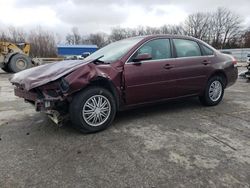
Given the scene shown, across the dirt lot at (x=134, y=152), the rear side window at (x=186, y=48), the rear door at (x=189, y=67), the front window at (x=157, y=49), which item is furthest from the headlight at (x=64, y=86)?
the rear side window at (x=186, y=48)

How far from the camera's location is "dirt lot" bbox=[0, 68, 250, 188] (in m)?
2.34

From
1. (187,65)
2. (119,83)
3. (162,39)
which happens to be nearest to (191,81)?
(187,65)

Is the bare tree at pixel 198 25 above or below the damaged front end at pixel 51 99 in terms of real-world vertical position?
above

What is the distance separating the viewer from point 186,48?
4.65 meters

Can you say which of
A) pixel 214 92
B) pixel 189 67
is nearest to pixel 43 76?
→ pixel 189 67

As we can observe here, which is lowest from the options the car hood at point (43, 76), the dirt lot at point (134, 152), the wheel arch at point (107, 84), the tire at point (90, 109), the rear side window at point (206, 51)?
the dirt lot at point (134, 152)

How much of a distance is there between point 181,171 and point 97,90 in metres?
1.64

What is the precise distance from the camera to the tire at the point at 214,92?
4.94 metres

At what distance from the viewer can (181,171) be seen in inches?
97.0

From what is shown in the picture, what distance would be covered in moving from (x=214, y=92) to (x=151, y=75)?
1769mm

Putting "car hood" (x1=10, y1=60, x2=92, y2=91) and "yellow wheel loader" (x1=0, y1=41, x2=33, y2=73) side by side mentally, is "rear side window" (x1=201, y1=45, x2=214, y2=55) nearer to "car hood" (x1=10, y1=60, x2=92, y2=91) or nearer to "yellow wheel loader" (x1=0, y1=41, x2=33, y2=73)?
"car hood" (x1=10, y1=60, x2=92, y2=91)

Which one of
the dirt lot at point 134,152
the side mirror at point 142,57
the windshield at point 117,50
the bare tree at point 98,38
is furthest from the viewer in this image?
the bare tree at point 98,38

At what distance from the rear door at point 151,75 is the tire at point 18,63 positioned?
12.0 m

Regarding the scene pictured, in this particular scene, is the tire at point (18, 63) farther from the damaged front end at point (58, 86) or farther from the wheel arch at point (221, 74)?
the wheel arch at point (221, 74)
